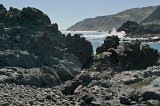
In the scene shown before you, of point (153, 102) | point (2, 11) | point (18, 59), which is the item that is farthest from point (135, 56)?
point (153, 102)

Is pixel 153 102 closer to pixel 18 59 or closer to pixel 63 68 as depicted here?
pixel 63 68

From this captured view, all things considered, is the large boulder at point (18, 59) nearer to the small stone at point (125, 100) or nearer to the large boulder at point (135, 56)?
the large boulder at point (135, 56)

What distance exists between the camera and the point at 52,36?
80.4m

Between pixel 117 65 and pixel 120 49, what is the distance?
19.9ft

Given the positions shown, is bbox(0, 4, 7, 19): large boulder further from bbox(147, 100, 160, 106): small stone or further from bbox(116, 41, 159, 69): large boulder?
bbox(147, 100, 160, 106): small stone

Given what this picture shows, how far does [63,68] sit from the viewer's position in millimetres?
69000

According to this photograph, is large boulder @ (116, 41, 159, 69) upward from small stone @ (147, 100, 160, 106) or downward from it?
upward

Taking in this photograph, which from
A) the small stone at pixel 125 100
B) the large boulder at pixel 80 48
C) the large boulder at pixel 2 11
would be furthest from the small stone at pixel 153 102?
the large boulder at pixel 2 11

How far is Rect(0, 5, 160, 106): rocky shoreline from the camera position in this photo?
51344 millimetres

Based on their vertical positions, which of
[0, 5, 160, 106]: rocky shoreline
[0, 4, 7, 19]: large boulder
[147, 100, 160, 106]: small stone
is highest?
[0, 4, 7, 19]: large boulder

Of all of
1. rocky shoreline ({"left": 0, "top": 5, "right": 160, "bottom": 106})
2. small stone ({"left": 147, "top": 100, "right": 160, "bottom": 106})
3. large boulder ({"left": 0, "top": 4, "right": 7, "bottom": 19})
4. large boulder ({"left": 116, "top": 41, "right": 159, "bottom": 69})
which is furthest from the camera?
large boulder ({"left": 0, "top": 4, "right": 7, "bottom": 19})

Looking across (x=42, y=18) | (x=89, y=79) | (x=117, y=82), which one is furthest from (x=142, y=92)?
(x=42, y=18)

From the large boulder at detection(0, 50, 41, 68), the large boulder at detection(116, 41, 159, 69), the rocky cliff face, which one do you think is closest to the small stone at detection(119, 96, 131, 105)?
the rocky cliff face

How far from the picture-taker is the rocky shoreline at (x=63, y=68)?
51.3m
